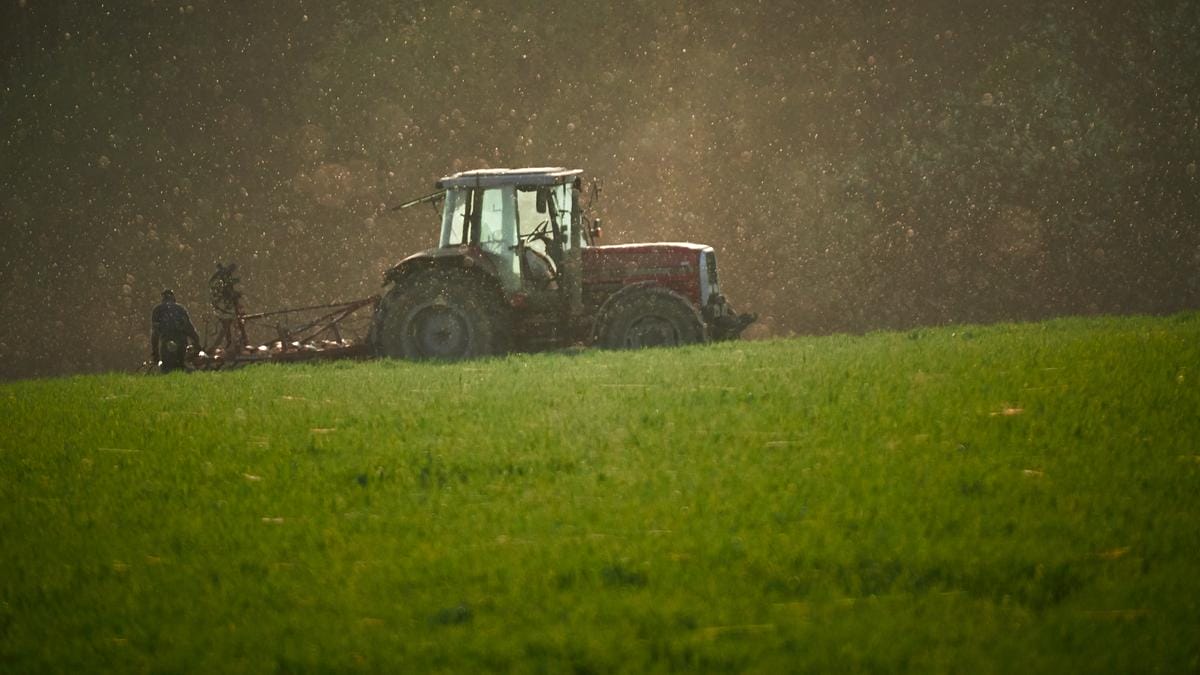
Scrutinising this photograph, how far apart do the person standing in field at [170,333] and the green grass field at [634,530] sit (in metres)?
7.27

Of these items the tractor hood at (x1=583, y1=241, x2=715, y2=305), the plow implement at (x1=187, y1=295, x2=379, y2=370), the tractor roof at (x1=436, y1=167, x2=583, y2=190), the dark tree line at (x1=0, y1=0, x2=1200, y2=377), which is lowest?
the plow implement at (x1=187, y1=295, x2=379, y2=370)

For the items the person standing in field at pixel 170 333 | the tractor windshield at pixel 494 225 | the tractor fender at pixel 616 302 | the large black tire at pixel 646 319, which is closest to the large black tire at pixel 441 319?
the tractor windshield at pixel 494 225

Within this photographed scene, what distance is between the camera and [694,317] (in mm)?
19094

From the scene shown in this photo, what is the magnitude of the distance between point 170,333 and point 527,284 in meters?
4.90

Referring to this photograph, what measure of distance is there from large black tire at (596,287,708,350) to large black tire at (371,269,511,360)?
1292mm

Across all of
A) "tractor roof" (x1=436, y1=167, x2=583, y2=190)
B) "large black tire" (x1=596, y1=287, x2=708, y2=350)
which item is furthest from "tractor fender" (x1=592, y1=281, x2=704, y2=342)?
"tractor roof" (x1=436, y1=167, x2=583, y2=190)

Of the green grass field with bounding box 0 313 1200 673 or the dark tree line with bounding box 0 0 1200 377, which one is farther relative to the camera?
the dark tree line with bounding box 0 0 1200 377

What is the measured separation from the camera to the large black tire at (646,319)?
1912 cm

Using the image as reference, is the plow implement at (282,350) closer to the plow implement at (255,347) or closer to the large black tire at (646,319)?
the plow implement at (255,347)

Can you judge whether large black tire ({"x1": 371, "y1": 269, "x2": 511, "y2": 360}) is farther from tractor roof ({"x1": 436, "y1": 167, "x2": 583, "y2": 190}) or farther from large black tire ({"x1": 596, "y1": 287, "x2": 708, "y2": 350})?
large black tire ({"x1": 596, "y1": 287, "x2": 708, "y2": 350})

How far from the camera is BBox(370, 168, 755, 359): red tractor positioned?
1920cm

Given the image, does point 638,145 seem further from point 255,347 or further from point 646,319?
point 646,319

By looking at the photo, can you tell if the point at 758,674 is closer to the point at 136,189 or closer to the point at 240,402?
the point at 240,402

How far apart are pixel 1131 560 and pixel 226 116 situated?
3962cm
